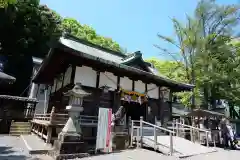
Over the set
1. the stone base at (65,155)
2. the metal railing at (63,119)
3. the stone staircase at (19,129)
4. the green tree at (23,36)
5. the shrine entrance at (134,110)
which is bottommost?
Answer: the stone base at (65,155)

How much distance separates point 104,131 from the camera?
25.1 ft

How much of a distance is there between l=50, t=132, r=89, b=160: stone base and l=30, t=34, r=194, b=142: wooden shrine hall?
2.01 metres

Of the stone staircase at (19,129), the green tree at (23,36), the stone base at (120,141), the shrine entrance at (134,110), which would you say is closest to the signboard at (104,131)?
the stone base at (120,141)

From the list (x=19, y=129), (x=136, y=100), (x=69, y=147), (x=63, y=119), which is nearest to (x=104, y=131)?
(x=69, y=147)

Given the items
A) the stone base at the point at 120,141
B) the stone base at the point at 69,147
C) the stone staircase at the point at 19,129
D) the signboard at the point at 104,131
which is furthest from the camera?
the stone staircase at the point at 19,129

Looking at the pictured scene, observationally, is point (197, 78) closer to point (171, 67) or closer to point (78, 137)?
point (171, 67)

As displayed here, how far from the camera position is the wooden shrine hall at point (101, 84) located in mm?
9433

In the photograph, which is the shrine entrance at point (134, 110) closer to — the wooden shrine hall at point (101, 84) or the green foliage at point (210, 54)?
the wooden shrine hall at point (101, 84)

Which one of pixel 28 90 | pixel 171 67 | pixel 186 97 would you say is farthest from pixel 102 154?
pixel 28 90

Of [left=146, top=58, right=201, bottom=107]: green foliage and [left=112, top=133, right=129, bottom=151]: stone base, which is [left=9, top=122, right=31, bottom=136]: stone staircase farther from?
[left=146, top=58, right=201, bottom=107]: green foliage

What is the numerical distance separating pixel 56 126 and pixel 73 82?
236cm

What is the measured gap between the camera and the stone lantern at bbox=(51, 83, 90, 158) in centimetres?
645

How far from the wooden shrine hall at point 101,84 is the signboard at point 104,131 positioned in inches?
53.3

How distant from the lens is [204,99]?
60.3 feet
